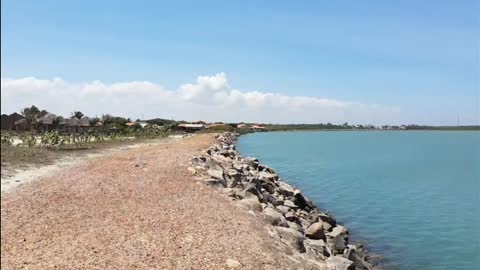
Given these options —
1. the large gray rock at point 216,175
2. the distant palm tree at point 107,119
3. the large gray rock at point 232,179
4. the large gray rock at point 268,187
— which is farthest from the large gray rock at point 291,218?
the distant palm tree at point 107,119

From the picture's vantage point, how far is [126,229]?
37.8 ft

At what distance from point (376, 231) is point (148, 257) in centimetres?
1530

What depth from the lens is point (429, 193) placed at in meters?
36.5

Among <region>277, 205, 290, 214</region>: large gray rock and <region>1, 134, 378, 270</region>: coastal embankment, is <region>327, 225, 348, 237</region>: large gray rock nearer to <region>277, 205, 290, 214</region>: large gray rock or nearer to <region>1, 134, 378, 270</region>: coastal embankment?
<region>1, 134, 378, 270</region>: coastal embankment

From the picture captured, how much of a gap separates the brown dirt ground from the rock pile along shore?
1003mm

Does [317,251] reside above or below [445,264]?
above

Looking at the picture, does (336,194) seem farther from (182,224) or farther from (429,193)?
(182,224)

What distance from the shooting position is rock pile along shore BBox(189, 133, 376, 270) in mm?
14084

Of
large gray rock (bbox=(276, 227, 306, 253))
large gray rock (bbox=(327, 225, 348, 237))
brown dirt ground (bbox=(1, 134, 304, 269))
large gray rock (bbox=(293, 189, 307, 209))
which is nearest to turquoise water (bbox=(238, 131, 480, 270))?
large gray rock (bbox=(327, 225, 348, 237))

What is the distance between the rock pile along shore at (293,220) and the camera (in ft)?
46.2

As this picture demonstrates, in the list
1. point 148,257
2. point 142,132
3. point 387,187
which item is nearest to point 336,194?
point 387,187

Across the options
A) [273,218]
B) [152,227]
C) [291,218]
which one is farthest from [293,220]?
[152,227]

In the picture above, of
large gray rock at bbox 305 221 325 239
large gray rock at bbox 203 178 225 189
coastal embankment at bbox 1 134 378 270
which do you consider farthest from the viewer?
large gray rock at bbox 203 178 225 189

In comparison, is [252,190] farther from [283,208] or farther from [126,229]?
[126,229]
